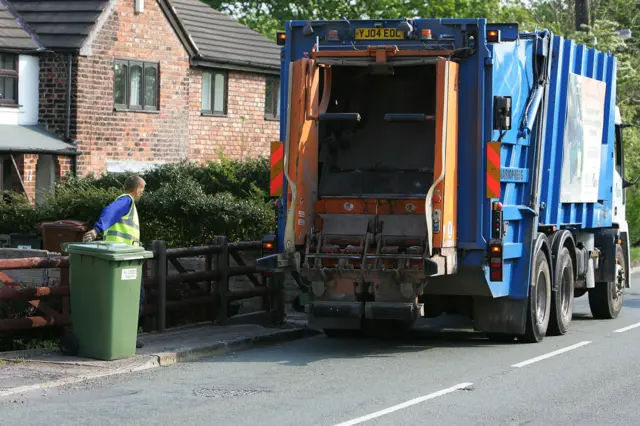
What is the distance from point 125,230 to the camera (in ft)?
39.2

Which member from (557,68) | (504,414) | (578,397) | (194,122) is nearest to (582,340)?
(557,68)

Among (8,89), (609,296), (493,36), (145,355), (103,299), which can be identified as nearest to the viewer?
(103,299)

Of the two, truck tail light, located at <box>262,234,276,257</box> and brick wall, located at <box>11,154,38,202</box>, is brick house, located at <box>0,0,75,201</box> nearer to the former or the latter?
brick wall, located at <box>11,154,38,202</box>

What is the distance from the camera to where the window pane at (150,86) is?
2916 centimetres

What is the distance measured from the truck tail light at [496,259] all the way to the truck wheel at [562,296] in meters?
1.69

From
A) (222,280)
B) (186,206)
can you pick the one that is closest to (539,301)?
(222,280)

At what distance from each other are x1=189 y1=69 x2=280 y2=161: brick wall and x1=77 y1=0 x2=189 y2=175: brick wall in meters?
0.49

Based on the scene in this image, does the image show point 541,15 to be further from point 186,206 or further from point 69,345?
point 69,345

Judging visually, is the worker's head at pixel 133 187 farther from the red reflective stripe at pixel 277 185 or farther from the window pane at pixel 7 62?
the window pane at pixel 7 62

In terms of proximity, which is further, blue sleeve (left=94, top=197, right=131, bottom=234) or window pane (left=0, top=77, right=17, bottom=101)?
window pane (left=0, top=77, right=17, bottom=101)

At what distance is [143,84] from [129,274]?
732 inches

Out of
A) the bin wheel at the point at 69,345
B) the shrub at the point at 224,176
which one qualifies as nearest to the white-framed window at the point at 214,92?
the shrub at the point at 224,176

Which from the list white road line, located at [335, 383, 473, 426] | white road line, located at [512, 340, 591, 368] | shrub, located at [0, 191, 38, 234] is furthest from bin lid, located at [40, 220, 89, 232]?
white road line, located at [335, 383, 473, 426]

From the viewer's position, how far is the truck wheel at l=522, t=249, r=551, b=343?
1274 cm
